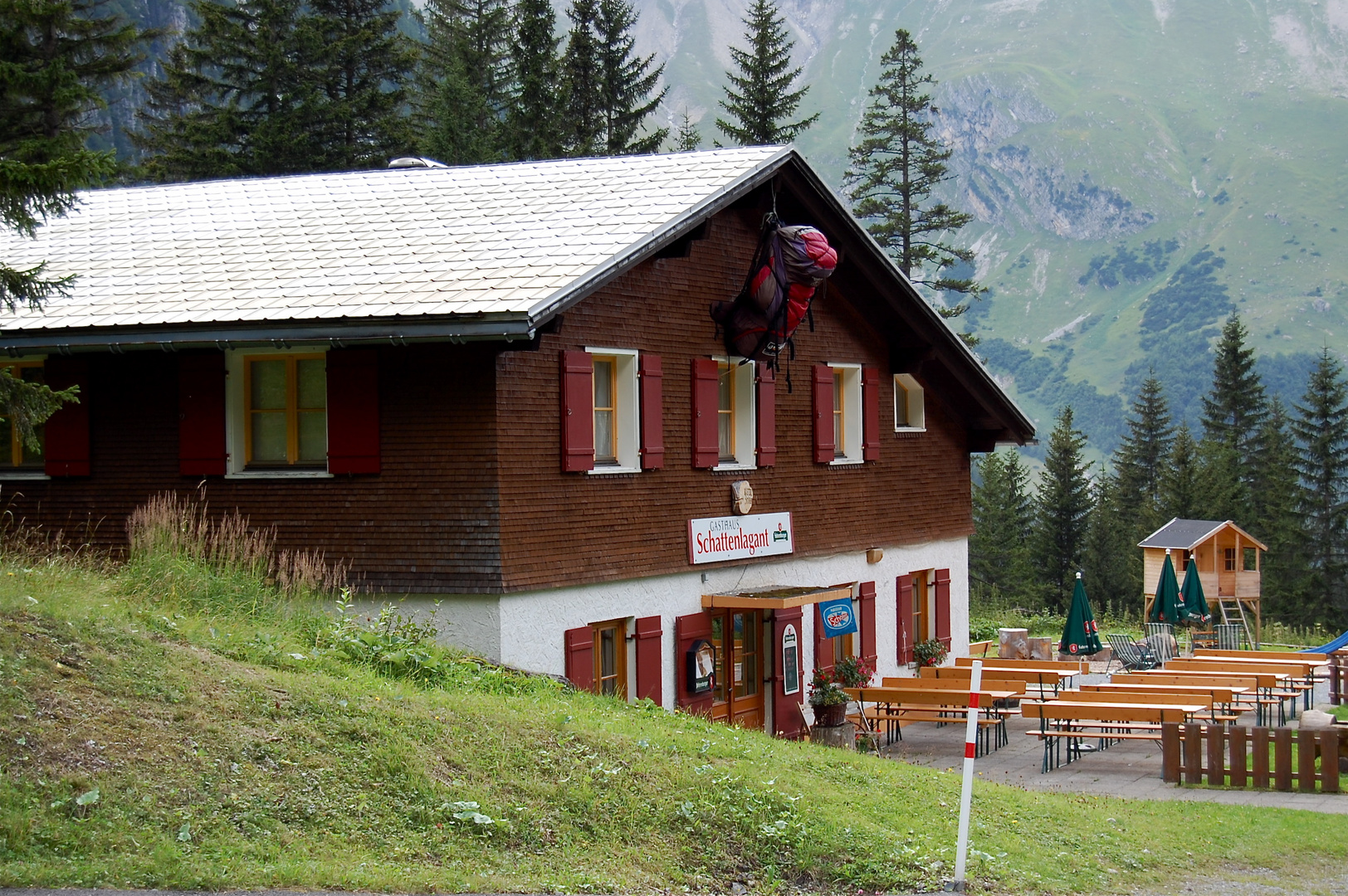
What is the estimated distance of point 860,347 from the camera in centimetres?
2245

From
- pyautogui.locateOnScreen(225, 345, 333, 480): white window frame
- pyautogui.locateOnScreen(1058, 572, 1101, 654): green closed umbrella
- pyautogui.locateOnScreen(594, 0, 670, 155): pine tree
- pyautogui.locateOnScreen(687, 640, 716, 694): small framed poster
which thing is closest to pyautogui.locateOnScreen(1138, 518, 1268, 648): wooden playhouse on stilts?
pyautogui.locateOnScreen(1058, 572, 1101, 654): green closed umbrella

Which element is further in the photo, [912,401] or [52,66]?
A: [52,66]

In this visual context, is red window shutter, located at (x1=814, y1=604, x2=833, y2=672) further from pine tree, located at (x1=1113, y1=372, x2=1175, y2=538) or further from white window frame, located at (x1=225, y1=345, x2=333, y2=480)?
pine tree, located at (x1=1113, y1=372, x2=1175, y2=538)

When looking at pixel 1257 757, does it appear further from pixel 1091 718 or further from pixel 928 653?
pixel 928 653

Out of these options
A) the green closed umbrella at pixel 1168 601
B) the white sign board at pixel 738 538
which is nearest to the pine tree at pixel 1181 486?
the green closed umbrella at pixel 1168 601

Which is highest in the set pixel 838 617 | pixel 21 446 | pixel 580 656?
pixel 21 446

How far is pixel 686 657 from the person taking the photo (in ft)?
59.2

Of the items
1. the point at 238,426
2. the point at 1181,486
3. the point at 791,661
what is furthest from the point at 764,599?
the point at 1181,486

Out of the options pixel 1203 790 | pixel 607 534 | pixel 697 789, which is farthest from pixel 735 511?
pixel 697 789

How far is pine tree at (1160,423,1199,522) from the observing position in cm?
6372

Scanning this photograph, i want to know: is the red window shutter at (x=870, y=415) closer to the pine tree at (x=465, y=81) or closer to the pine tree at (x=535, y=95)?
the pine tree at (x=465, y=81)

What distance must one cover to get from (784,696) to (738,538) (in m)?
2.38

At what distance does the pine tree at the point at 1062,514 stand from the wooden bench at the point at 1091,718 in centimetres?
4643

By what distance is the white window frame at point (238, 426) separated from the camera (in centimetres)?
1559
